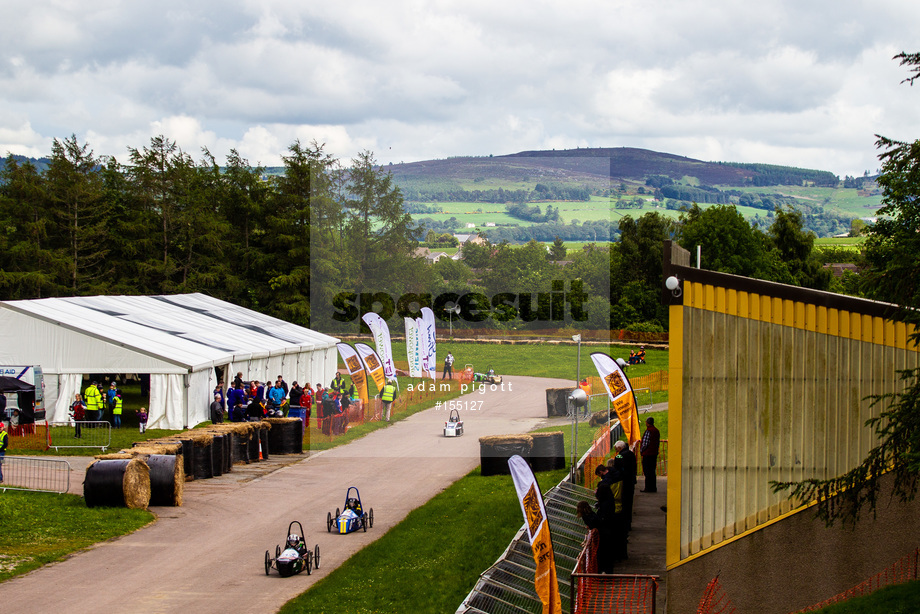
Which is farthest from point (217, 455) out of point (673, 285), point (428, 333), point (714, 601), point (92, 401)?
point (714, 601)

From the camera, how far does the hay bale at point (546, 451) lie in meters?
21.1

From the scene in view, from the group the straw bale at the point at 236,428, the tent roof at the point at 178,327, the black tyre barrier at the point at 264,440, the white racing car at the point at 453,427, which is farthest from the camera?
the tent roof at the point at 178,327

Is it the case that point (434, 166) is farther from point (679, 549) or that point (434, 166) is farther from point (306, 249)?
point (306, 249)

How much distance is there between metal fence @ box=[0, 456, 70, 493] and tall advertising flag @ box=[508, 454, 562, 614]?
13077 millimetres

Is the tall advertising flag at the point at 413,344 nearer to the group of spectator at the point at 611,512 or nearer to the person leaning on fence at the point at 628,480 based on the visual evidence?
Answer: the group of spectator at the point at 611,512

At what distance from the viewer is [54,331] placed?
27.3 m

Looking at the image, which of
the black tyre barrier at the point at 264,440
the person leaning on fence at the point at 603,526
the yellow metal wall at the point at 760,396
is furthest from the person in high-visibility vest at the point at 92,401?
the yellow metal wall at the point at 760,396

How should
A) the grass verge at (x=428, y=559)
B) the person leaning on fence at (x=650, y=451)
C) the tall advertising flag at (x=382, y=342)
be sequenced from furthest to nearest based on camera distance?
1. the tall advertising flag at (x=382, y=342)
2. the person leaning on fence at (x=650, y=451)
3. the grass verge at (x=428, y=559)

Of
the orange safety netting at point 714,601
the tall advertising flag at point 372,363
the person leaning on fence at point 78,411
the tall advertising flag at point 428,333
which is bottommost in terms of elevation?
the orange safety netting at point 714,601

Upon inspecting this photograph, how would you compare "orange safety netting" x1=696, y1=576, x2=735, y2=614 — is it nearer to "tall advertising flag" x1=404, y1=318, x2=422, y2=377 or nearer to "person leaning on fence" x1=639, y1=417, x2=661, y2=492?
"person leaning on fence" x1=639, y1=417, x2=661, y2=492

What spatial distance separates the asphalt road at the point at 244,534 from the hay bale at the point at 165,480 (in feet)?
0.78

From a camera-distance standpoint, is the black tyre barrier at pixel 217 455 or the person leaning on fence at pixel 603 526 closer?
the person leaning on fence at pixel 603 526

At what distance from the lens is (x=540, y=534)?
8.75m

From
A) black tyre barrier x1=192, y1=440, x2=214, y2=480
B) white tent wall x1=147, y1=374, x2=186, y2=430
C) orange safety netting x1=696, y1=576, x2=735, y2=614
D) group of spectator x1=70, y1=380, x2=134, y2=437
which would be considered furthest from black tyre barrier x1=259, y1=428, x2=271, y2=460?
orange safety netting x1=696, y1=576, x2=735, y2=614
